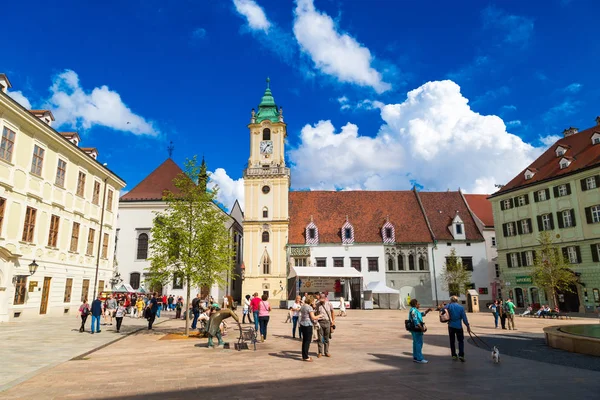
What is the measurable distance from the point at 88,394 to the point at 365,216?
48.6 metres

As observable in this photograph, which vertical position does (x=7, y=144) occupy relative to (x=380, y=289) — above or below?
Result: above

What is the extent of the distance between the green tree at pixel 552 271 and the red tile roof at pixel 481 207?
17.3 metres

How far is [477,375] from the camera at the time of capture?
902cm

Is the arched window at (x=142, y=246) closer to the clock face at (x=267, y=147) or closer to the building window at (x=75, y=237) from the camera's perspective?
the building window at (x=75, y=237)

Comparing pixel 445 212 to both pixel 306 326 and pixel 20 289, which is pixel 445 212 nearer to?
pixel 306 326

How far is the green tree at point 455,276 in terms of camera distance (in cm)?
4601

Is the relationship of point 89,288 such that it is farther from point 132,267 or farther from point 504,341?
point 504,341

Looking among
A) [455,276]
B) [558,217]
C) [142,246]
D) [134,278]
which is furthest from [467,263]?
[134,278]

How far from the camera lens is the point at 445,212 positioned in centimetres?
5431

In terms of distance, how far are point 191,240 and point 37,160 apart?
40.9 ft

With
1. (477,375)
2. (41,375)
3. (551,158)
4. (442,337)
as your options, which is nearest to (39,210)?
(41,375)

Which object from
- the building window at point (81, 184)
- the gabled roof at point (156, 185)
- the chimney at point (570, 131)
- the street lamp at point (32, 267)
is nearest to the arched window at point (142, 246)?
the gabled roof at point (156, 185)

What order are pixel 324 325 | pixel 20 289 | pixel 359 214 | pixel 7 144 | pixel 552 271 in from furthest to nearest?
pixel 359 214 < pixel 552 271 < pixel 20 289 < pixel 7 144 < pixel 324 325

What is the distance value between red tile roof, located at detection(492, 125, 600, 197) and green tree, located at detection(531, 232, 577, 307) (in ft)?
22.1
